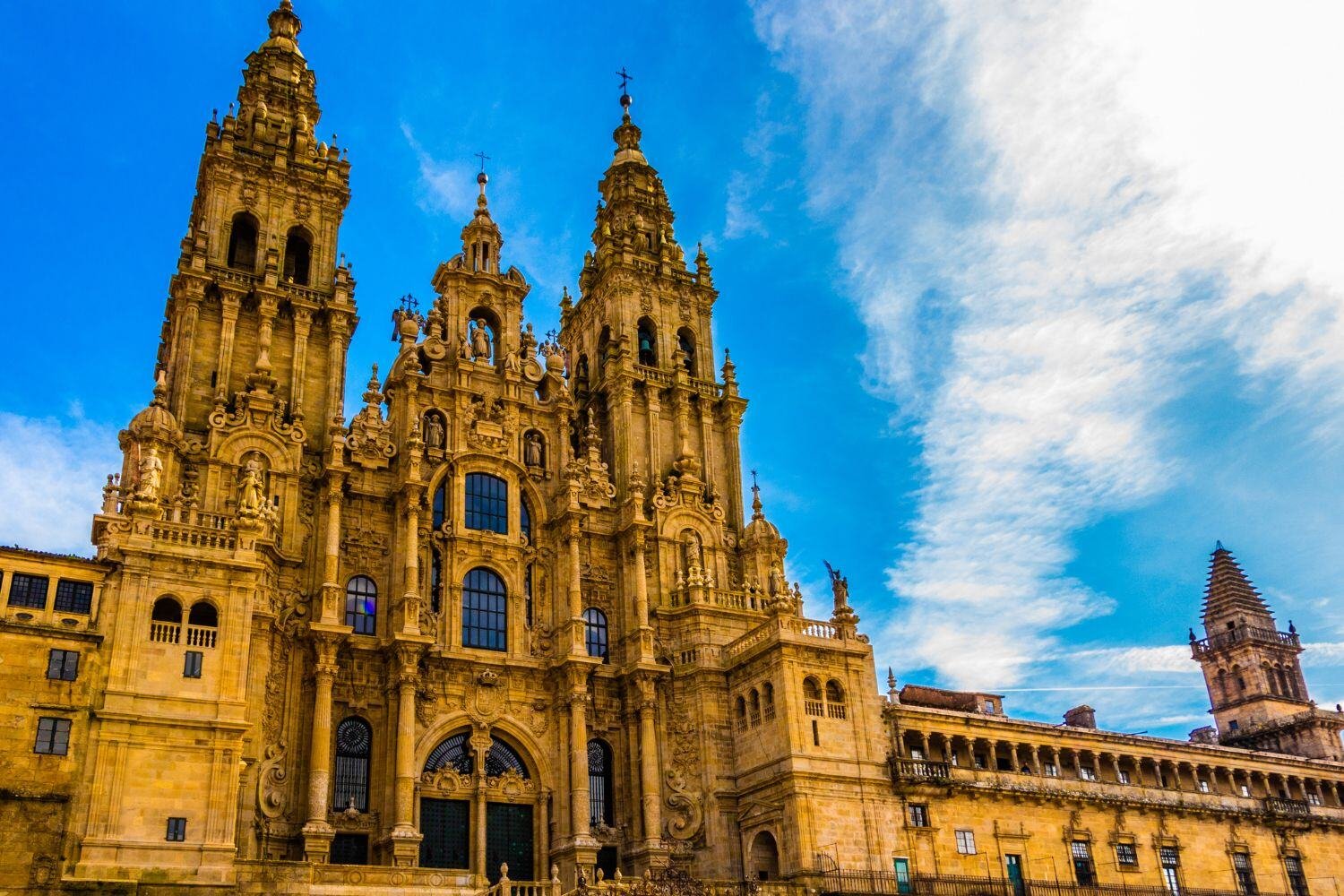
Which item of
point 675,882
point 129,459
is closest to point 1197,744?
point 675,882

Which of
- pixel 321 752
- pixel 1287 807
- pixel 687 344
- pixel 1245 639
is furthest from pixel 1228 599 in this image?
pixel 321 752

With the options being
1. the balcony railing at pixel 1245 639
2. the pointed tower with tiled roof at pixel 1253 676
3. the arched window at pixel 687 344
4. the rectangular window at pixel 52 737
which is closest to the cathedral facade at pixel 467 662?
the rectangular window at pixel 52 737

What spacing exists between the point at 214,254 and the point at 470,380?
1176 cm

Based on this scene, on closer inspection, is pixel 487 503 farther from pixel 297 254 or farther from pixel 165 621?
pixel 165 621

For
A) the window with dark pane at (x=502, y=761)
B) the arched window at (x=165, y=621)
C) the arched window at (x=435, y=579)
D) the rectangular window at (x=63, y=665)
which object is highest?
the arched window at (x=435, y=579)

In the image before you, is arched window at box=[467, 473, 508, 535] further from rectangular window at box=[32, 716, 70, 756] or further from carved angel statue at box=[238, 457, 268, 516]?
rectangular window at box=[32, 716, 70, 756]

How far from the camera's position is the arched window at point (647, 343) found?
6091 centimetres

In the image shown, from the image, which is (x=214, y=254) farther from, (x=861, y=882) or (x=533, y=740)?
(x=861, y=882)

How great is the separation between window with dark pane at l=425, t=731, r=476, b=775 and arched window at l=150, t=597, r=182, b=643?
1193 centimetres

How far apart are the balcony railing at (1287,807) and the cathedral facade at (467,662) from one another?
0.97 feet

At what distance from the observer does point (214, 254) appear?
5016cm

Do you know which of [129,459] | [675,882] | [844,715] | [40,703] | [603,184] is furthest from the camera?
[603,184]

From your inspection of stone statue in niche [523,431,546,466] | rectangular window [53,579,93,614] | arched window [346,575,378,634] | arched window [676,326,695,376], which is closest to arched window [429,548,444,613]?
arched window [346,575,378,634]

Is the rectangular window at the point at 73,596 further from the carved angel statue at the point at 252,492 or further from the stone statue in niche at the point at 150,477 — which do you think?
the carved angel statue at the point at 252,492
